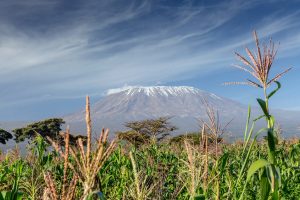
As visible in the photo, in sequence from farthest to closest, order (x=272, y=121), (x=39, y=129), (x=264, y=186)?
1. (x=39, y=129)
2. (x=272, y=121)
3. (x=264, y=186)

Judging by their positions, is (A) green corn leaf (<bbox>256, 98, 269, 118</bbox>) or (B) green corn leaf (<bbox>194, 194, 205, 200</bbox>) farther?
(A) green corn leaf (<bbox>256, 98, 269, 118</bbox>)

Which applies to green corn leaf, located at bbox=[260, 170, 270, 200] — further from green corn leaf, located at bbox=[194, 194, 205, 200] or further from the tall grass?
green corn leaf, located at bbox=[194, 194, 205, 200]

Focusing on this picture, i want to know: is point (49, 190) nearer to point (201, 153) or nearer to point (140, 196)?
point (140, 196)

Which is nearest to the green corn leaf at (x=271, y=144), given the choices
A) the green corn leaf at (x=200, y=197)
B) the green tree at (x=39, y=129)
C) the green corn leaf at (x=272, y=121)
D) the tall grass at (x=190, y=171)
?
the tall grass at (x=190, y=171)

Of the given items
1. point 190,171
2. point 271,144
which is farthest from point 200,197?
point 271,144

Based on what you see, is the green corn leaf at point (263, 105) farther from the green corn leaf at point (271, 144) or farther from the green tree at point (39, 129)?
the green tree at point (39, 129)

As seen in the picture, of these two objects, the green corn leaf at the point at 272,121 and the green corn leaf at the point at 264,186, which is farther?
the green corn leaf at the point at 272,121

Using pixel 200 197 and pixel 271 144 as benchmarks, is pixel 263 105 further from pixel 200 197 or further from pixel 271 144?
pixel 200 197

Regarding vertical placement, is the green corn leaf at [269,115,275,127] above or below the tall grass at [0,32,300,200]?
above

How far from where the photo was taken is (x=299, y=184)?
Answer: 8461 millimetres

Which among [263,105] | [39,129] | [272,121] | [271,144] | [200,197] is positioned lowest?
[200,197]

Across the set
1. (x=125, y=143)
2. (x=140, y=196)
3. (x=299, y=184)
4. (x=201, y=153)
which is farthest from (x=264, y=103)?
(x=125, y=143)

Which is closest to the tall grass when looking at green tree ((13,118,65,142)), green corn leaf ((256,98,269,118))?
green corn leaf ((256,98,269,118))

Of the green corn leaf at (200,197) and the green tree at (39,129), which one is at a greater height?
the green tree at (39,129)
